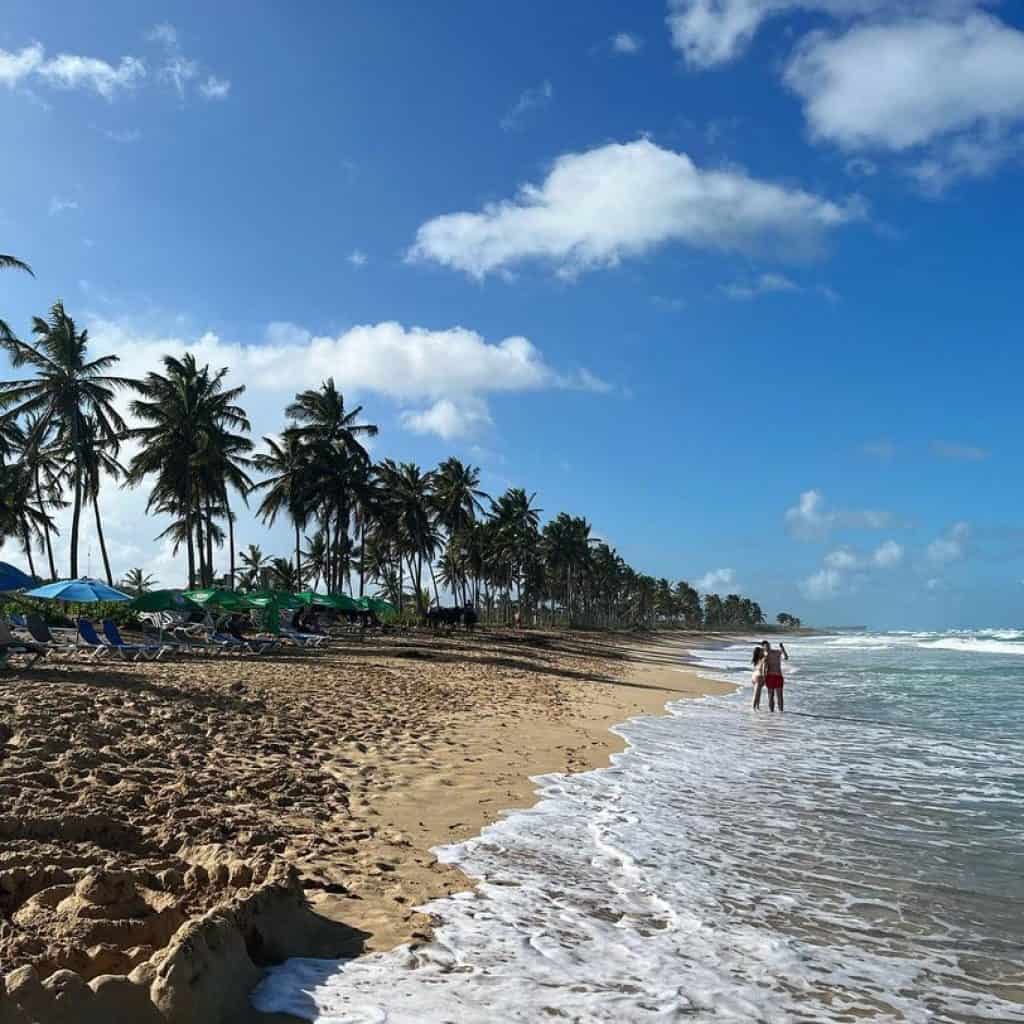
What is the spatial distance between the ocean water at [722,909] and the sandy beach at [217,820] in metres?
0.37

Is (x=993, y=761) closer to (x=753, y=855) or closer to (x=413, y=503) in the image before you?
(x=753, y=855)

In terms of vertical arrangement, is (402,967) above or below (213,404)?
below

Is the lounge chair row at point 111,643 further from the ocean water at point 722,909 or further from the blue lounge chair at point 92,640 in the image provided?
the ocean water at point 722,909

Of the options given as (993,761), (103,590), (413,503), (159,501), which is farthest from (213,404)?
(993,761)

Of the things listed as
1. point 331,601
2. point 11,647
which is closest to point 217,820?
point 11,647

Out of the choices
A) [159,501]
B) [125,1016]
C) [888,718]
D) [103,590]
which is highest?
[159,501]

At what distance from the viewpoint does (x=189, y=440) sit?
35844 millimetres

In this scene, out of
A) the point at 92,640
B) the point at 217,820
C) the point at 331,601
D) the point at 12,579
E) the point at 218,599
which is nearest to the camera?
the point at 217,820

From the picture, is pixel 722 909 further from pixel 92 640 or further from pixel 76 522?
pixel 76 522

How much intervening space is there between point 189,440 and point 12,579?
2061 cm

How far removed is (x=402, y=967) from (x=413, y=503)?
47.2 m

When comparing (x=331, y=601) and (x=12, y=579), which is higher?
(x=12, y=579)

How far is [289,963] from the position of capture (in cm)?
380

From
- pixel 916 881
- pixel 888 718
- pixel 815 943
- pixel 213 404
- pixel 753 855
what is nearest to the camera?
pixel 815 943
